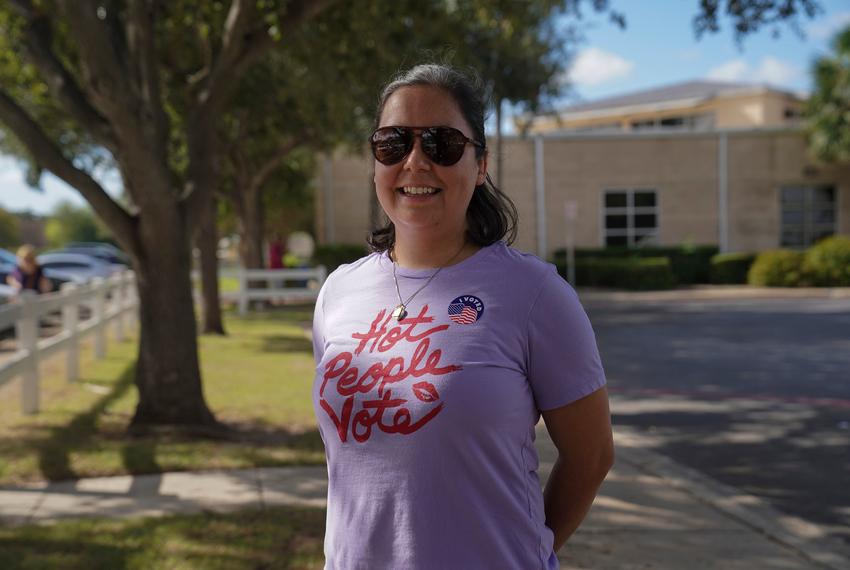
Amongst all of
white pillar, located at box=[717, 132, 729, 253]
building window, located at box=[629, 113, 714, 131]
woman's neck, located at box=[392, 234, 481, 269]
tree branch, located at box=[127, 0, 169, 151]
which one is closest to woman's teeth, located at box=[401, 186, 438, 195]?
woman's neck, located at box=[392, 234, 481, 269]

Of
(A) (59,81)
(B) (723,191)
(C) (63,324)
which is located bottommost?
(C) (63,324)

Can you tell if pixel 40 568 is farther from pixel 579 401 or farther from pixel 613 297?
pixel 613 297

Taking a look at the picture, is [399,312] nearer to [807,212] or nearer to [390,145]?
[390,145]

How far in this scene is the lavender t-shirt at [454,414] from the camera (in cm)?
195

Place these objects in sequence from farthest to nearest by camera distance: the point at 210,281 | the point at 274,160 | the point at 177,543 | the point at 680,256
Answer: the point at 680,256 < the point at 274,160 < the point at 210,281 < the point at 177,543

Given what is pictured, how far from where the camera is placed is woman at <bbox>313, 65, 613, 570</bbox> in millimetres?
1954

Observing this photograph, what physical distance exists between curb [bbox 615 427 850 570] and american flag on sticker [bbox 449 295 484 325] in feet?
12.3

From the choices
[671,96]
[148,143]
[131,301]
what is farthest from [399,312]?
[671,96]

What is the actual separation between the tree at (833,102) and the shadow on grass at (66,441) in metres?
26.0

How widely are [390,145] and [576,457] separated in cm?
89

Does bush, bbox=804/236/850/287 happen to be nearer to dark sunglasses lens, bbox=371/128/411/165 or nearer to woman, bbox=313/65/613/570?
woman, bbox=313/65/613/570

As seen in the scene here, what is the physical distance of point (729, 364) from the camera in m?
12.0

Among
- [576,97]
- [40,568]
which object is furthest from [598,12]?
[576,97]

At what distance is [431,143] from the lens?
86.8 inches
